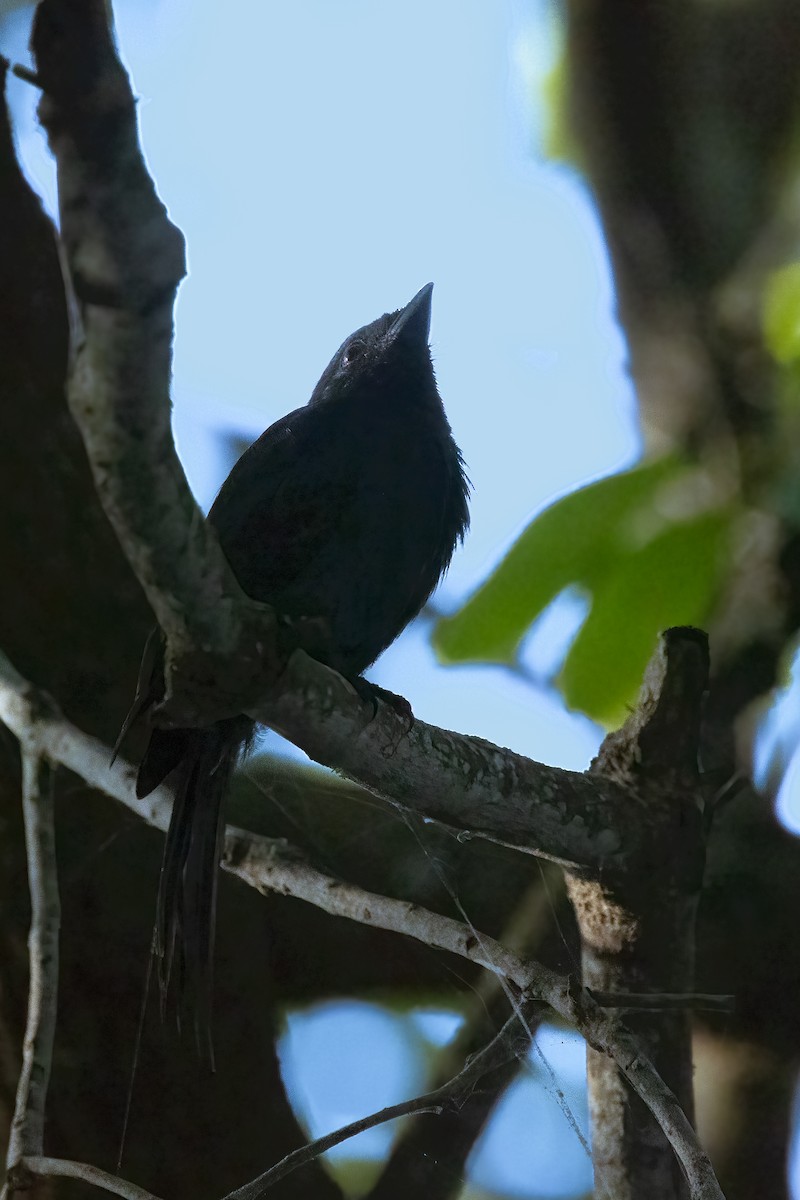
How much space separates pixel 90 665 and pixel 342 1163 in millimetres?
874

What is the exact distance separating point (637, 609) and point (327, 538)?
1.59ft

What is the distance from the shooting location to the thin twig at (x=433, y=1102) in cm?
115

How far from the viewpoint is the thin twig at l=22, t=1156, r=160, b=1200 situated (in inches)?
46.1

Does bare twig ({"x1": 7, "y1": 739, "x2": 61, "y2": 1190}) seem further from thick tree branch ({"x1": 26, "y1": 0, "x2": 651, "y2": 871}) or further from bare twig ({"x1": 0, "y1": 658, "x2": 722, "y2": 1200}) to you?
thick tree branch ({"x1": 26, "y1": 0, "x2": 651, "y2": 871})

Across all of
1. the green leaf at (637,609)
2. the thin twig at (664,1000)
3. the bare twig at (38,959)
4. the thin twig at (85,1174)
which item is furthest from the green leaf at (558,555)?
the thin twig at (85,1174)

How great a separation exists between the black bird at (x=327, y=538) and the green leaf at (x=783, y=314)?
20.6 inches

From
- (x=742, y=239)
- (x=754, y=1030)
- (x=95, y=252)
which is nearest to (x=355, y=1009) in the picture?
(x=754, y=1030)

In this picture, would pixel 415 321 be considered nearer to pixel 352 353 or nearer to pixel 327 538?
pixel 352 353

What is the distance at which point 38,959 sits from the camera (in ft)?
4.86

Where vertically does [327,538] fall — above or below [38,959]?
above

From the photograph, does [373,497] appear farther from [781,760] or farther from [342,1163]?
[342,1163]

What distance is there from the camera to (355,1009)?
138 cm

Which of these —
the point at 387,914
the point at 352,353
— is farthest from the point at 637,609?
the point at 352,353

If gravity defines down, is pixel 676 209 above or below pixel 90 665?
above
